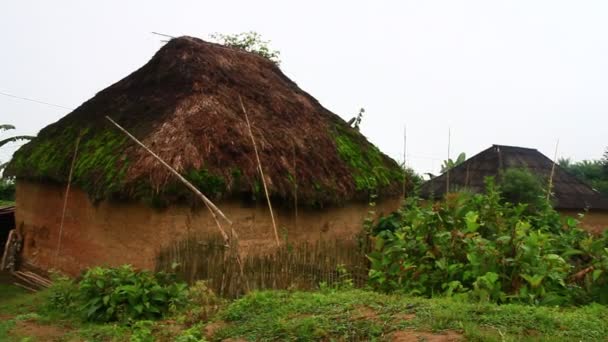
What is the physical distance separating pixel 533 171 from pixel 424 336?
11.6 metres

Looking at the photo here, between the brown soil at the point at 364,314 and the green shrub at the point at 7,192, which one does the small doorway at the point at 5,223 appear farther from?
the green shrub at the point at 7,192

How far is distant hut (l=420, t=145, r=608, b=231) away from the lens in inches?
565

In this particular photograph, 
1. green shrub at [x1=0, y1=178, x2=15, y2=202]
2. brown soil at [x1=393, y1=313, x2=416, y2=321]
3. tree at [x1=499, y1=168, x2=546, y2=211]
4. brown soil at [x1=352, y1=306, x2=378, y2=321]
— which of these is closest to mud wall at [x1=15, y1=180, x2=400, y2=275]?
tree at [x1=499, y1=168, x2=546, y2=211]

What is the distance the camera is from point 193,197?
6633 mm

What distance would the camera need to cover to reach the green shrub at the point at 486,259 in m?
4.44

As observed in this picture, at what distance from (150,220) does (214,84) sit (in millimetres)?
2536

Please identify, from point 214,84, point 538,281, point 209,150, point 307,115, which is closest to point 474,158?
point 307,115

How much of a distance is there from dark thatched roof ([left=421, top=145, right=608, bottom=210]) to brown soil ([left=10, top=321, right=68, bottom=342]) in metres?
10.4

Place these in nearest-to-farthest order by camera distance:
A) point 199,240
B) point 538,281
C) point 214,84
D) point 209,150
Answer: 1. point 538,281
2. point 199,240
3. point 209,150
4. point 214,84

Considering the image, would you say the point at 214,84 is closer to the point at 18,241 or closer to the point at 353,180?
the point at 353,180

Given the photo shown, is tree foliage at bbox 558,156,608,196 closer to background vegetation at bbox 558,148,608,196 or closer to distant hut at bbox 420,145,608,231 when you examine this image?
background vegetation at bbox 558,148,608,196

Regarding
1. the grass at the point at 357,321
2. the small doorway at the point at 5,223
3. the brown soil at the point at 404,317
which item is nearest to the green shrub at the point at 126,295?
the grass at the point at 357,321

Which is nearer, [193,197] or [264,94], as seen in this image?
[193,197]

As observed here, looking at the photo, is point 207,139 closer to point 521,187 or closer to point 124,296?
point 124,296
